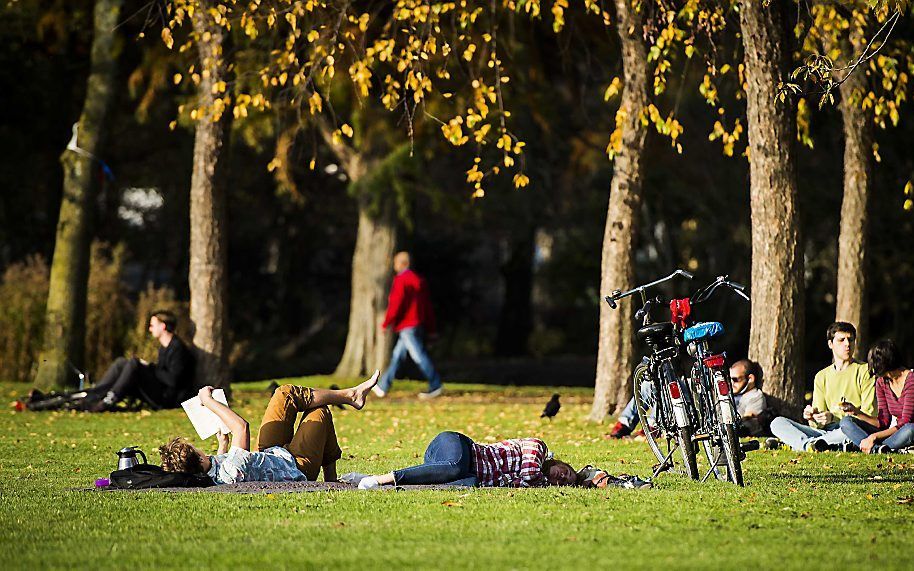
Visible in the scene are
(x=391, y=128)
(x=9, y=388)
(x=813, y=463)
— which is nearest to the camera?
(x=813, y=463)

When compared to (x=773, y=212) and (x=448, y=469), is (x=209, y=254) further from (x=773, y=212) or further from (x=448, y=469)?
(x=448, y=469)

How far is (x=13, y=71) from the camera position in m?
28.6

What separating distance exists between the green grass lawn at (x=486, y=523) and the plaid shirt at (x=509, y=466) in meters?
0.32

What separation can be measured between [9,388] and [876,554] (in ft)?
53.3

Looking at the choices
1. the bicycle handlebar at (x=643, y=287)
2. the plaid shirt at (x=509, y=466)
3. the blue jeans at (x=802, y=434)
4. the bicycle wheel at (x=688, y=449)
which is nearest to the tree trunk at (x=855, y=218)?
the blue jeans at (x=802, y=434)

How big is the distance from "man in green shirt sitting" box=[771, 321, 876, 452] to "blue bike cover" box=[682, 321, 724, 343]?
12.3 ft

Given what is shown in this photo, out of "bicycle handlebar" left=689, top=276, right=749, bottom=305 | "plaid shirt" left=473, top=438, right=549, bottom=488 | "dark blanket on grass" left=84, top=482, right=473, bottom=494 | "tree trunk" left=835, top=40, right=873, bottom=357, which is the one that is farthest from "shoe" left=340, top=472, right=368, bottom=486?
"tree trunk" left=835, top=40, right=873, bottom=357

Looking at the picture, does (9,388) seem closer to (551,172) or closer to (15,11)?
(15,11)

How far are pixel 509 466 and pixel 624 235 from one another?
22.4 ft

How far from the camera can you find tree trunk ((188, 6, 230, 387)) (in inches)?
747

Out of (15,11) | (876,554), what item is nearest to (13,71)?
(15,11)

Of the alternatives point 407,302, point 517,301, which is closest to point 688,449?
point 407,302

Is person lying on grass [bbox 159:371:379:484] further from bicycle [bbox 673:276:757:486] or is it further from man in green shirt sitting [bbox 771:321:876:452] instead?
man in green shirt sitting [bbox 771:321:876:452]

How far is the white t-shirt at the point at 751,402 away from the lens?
13.8 m
